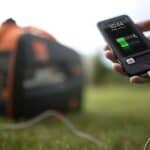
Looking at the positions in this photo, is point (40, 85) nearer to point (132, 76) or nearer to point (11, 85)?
point (11, 85)

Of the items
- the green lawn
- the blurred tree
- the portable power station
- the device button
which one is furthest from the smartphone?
the blurred tree

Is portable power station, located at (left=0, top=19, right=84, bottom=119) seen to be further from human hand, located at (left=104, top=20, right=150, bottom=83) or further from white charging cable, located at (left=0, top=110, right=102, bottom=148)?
human hand, located at (left=104, top=20, right=150, bottom=83)

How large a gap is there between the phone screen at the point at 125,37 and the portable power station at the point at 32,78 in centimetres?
133

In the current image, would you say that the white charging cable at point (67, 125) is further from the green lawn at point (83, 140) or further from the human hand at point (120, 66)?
the human hand at point (120, 66)

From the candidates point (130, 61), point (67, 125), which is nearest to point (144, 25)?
point (130, 61)

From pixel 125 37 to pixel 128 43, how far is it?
32 mm

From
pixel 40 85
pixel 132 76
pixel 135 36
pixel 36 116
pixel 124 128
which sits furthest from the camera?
pixel 40 85

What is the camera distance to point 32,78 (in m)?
3.27

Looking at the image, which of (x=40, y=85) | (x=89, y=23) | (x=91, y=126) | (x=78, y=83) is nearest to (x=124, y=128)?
(x=91, y=126)

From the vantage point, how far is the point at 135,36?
1.56m

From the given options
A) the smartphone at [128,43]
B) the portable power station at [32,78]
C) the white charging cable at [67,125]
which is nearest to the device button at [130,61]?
the smartphone at [128,43]

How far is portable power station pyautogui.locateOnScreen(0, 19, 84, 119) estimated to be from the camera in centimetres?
311

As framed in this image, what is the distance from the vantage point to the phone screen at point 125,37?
59.2 inches

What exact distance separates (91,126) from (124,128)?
0.28 m
